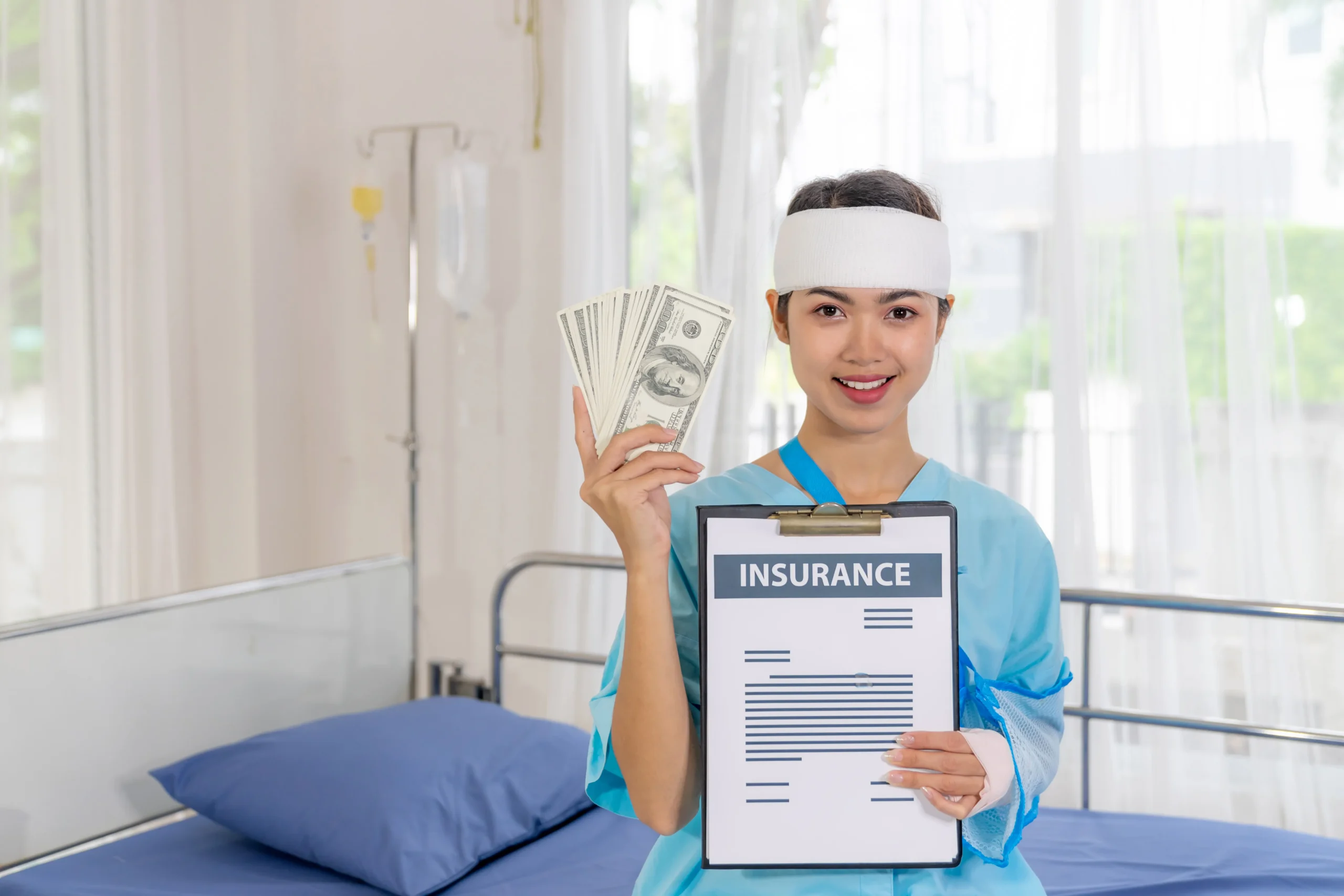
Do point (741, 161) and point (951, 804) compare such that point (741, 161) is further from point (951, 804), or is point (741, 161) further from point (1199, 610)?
point (951, 804)

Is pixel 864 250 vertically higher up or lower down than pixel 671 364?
higher up

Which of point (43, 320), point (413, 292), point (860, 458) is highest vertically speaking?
point (413, 292)

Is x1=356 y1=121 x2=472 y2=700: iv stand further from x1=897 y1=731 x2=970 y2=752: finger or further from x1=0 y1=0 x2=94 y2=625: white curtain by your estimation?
x1=897 y1=731 x2=970 y2=752: finger

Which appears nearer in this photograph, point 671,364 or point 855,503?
point 671,364

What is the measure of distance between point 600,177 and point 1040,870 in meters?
2.28

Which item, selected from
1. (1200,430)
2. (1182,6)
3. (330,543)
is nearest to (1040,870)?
(1200,430)

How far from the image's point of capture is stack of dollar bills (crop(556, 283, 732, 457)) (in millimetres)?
1150

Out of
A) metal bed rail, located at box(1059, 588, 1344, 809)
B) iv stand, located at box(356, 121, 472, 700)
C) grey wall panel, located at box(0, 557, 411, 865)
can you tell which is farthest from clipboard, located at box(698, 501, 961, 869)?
iv stand, located at box(356, 121, 472, 700)

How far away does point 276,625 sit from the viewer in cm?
255

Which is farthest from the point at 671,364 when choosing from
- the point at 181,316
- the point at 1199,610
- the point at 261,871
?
the point at 181,316

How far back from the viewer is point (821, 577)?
1.13 m

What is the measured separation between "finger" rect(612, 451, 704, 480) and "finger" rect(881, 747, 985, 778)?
1.12 feet

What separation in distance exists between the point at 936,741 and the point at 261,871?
1427mm

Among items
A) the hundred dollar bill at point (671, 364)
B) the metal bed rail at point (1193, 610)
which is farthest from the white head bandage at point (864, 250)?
the metal bed rail at point (1193, 610)
